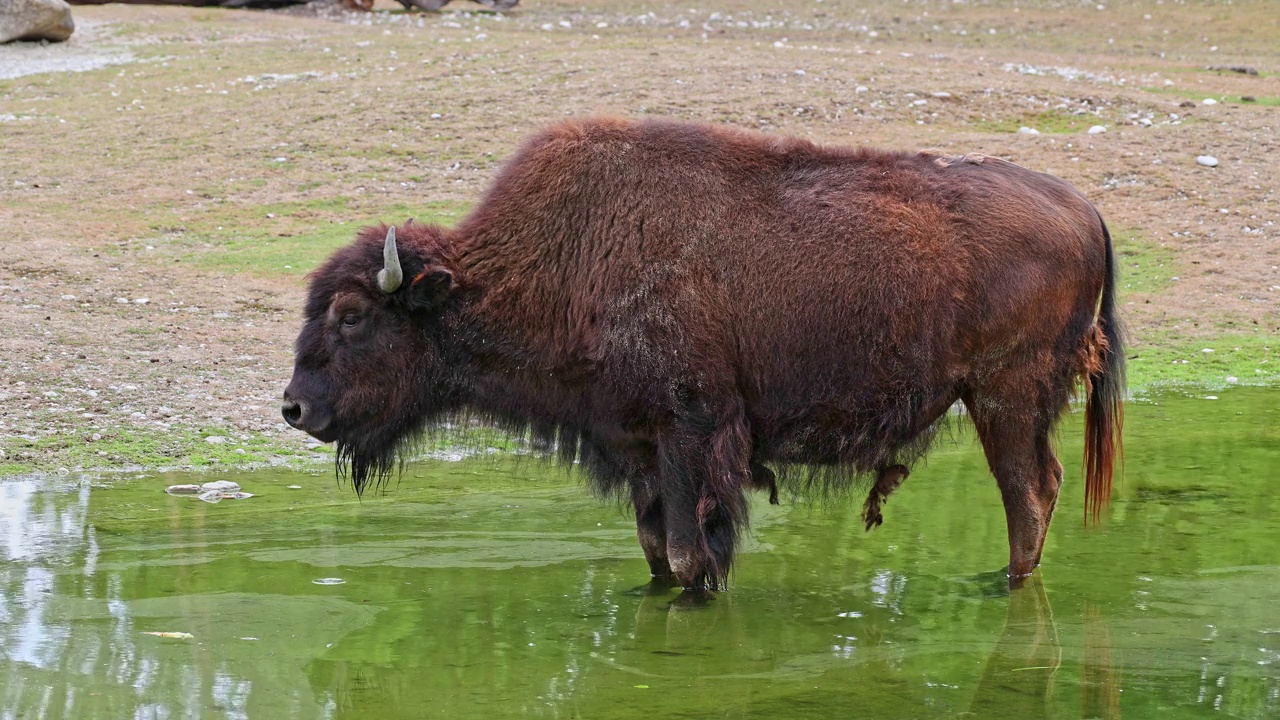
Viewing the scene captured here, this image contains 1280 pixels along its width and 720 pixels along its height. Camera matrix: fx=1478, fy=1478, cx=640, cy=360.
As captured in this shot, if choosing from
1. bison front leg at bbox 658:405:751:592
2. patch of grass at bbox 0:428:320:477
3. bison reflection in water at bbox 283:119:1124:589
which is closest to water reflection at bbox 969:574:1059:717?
bison reflection in water at bbox 283:119:1124:589

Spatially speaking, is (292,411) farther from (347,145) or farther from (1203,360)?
(347,145)

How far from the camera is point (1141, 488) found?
741cm

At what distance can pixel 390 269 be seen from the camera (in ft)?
18.9

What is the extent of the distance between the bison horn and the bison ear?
7 centimetres

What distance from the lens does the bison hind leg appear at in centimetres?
603

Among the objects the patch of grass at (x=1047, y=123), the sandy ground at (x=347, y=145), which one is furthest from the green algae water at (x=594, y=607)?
the patch of grass at (x=1047, y=123)

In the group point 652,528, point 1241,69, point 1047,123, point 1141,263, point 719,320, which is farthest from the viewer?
point 1241,69

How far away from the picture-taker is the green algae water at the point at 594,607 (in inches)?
182

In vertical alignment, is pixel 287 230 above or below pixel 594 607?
below

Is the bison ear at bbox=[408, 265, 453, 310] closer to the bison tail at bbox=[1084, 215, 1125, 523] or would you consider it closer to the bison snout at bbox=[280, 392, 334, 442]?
the bison snout at bbox=[280, 392, 334, 442]

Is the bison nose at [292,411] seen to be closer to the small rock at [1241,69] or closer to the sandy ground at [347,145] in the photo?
the sandy ground at [347,145]

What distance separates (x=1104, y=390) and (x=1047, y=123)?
31.1 feet

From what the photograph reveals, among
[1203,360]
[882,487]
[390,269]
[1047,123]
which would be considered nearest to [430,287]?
[390,269]

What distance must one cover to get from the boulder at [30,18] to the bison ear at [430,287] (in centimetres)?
1454
